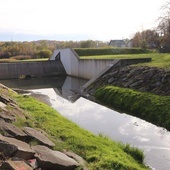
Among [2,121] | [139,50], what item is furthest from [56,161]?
[139,50]

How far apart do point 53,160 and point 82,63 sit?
75.3ft

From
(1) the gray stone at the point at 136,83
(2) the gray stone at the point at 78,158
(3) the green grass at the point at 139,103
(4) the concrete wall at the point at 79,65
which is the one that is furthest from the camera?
(4) the concrete wall at the point at 79,65

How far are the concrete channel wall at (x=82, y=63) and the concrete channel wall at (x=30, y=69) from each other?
111 centimetres

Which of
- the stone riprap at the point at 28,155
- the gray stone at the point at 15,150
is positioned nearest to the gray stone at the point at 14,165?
the stone riprap at the point at 28,155

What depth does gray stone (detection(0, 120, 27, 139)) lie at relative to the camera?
222 inches

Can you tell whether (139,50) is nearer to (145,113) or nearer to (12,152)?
(145,113)

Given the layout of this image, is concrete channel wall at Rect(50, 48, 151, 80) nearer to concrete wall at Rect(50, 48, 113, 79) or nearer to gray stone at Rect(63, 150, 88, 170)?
concrete wall at Rect(50, 48, 113, 79)

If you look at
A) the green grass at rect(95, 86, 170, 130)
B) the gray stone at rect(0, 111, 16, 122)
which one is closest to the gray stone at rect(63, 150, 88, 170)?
the gray stone at rect(0, 111, 16, 122)

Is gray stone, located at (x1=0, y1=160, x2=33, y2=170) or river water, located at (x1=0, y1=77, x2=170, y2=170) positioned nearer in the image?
gray stone, located at (x1=0, y1=160, x2=33, y2=170)

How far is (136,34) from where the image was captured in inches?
2144

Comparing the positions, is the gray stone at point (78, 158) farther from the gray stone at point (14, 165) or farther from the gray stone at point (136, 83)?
the gray stone at point (136, 83)

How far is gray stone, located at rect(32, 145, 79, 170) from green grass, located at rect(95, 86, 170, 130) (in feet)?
18.4

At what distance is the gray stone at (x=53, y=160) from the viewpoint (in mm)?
4785

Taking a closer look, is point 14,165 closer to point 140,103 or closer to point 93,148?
point 93,148
